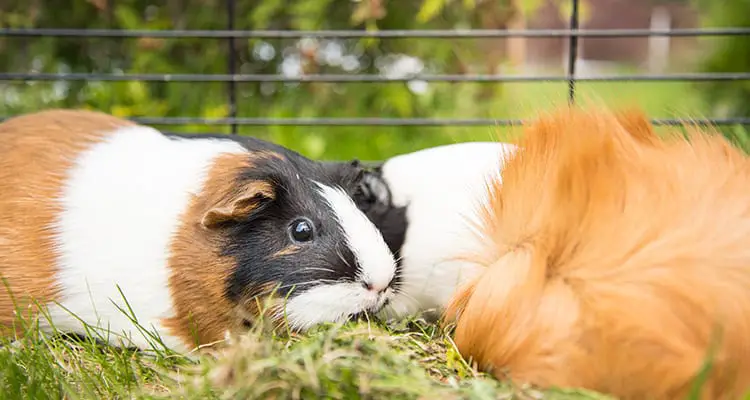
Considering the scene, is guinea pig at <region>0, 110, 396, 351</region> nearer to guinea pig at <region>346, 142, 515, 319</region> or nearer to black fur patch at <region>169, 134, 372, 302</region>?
black fur patch at <region>169, 134, 372, 302</region>

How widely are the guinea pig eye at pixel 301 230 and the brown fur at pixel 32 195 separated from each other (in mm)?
446

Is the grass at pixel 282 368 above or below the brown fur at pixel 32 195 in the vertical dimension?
below

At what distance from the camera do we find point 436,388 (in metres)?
0.91

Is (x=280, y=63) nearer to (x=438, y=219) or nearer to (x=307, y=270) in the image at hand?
(x=438, y=219)

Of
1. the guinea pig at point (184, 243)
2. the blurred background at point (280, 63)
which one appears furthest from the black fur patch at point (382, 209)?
the blurred background at point (280, 63)

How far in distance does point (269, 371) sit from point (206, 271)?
439 millimetres

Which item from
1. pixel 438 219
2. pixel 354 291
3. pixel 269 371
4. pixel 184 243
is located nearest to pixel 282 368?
pixel 269 371

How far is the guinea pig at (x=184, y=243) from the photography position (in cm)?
129

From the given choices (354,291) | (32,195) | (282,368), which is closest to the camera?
(282,368)

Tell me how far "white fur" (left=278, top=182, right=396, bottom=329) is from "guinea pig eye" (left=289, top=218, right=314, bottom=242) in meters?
0.06

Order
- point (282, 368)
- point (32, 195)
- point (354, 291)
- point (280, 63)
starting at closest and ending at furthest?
point (282, 368) → point (354, 291) → point (32, 195) → point (280, 63)

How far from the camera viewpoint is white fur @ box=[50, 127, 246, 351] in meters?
1.34

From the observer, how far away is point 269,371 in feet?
2.99

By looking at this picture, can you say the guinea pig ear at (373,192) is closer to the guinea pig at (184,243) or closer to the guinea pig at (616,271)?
the guinea pig at (184,243)
